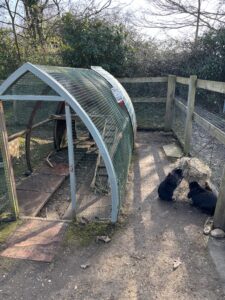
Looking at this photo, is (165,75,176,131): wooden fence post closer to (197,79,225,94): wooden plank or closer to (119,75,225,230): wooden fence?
(119,75,225,230): wooden fence

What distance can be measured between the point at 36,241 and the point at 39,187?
4.94 feet

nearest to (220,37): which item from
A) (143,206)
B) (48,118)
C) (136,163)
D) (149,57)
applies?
(149,57)

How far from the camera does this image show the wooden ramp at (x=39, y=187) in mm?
3979

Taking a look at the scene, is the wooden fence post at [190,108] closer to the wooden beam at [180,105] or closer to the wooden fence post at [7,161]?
the wooden beam at [180,105]

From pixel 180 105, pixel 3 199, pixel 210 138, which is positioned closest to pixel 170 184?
pixel 3 199

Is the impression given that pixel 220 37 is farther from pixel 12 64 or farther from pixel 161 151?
pixel 12 64

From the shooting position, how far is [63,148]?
631 cm

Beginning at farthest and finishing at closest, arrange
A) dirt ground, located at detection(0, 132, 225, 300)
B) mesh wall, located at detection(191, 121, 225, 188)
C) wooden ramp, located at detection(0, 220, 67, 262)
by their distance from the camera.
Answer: mesh wall, located at detection(191, 121, 225, 188) < wooden ramp, located at detection(0, 220, 67, 262) < dirt ground, located at detection(0, 132, 225, 300)

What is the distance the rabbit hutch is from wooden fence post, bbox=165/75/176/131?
2.45 m

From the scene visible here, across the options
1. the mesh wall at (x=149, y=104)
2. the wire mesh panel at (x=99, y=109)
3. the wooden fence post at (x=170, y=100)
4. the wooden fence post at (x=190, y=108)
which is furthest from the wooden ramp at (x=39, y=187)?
the mesh wall at (x=149, y=104)

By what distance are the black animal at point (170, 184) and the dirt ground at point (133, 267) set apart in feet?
1.03

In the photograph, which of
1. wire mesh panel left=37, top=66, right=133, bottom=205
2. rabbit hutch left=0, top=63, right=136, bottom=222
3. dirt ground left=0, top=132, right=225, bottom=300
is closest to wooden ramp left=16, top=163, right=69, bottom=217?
rabbit hutch left=0, top=63, right=136, bottom=222

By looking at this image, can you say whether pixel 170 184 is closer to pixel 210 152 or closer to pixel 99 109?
pixel 99 109

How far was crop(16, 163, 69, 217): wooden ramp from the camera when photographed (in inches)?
157
